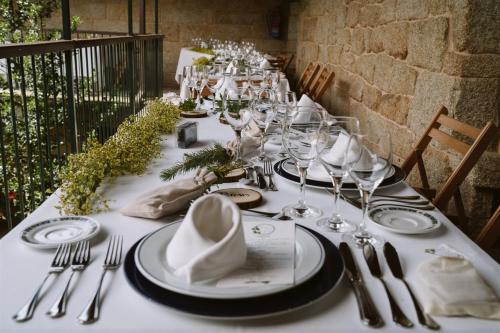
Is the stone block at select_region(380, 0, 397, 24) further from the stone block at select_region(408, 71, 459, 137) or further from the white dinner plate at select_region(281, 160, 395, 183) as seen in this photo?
the white dinner plate at select_region(281, 160, 395, 183)

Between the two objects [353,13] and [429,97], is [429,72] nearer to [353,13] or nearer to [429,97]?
[429,97]

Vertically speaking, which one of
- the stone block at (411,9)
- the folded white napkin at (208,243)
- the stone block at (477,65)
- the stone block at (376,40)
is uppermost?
the stone block at (411,9)

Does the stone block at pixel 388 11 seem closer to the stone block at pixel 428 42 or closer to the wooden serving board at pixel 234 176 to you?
the stone block at pixel 428 42

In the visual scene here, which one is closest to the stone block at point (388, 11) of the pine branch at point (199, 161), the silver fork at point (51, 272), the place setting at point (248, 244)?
the place setting at point (248, 244)

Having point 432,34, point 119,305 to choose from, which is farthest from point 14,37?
point 119,305

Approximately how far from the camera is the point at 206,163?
150 centimetres

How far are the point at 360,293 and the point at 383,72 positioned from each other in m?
2.58

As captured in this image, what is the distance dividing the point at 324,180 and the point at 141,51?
3.21m

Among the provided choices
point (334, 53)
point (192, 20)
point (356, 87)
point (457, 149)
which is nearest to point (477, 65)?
point (457, 149)

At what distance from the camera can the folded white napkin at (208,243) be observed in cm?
76

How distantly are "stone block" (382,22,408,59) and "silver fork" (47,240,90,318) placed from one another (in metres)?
2.30

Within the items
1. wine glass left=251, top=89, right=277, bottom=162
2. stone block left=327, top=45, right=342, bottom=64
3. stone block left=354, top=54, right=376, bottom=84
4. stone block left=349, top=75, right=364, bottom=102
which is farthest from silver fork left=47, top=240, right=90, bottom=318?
stone block left=327, top=45, right=342, bottom=64

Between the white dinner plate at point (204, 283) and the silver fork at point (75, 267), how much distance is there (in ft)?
0.33

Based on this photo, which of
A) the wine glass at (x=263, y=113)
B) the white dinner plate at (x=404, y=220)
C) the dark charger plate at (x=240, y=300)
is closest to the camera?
the dark charger plate at (x=240, y=300)
